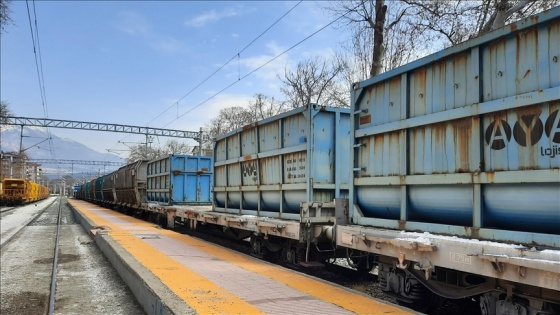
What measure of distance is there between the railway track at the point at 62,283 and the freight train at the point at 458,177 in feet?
9.81

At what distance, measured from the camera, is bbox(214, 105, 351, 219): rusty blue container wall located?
714 centimetres

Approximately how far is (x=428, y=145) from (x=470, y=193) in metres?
0.80

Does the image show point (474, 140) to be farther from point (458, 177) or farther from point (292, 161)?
point (292, 161)

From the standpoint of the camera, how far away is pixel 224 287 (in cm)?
539

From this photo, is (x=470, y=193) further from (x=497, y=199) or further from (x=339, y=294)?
(x=339, y=294)

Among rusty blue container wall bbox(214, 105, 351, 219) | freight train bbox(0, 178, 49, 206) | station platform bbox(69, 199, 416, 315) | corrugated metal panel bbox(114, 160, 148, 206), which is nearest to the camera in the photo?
station platform bbox(69, 199, 416, 315)

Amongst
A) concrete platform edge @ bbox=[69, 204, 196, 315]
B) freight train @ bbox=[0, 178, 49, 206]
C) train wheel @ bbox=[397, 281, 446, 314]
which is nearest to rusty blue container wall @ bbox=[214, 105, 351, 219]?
train wheel @ bbox=[397, 281, 446, 314]

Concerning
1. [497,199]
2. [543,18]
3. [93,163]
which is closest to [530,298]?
[497,199]

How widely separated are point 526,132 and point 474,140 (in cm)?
52

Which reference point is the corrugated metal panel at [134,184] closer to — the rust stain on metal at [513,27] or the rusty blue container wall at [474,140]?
the rusty blue container wall at [474,140]

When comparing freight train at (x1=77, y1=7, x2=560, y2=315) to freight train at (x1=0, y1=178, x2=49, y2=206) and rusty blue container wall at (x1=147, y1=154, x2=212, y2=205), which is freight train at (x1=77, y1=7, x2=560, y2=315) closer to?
rusty blue container wall at (x1=147, y1=154, x2=212, y2=205)

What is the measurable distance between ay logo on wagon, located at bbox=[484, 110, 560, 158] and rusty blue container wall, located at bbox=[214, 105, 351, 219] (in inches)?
130

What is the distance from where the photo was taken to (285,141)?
26.2ft

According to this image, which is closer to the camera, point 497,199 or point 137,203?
point 497,199
